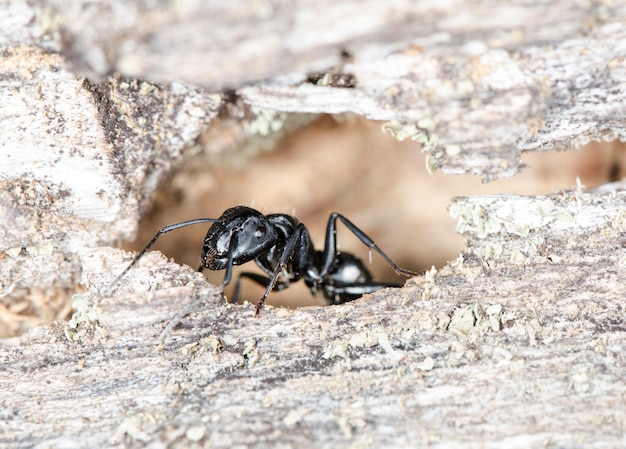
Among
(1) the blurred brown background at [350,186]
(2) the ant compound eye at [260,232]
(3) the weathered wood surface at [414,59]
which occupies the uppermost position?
(3) the weathered wood surface at [414,59]

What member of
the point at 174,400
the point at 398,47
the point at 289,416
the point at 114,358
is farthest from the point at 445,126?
the point at 114,358

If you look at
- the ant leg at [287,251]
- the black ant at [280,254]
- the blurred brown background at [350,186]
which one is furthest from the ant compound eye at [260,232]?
the blurred brown background at [350,186]

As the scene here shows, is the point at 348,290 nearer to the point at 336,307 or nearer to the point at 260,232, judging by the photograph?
the point at 260,232

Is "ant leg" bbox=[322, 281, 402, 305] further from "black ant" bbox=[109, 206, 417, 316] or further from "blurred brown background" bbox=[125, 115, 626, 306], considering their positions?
"blurred brown background" bbox=[125, 115, 626, 306]

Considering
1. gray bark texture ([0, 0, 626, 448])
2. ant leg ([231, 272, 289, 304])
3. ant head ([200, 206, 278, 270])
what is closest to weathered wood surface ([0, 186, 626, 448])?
gray bark texture ([0, 0, 626, 448])

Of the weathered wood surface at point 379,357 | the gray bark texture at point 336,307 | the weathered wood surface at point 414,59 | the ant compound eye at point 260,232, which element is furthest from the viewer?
the ant compound eye at point 260,232

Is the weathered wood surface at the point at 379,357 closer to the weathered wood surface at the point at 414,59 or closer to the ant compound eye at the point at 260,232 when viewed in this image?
the weathered wood surface at the point at 414,59

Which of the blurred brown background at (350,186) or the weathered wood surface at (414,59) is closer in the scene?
the weathered wood surface at (414,59)
